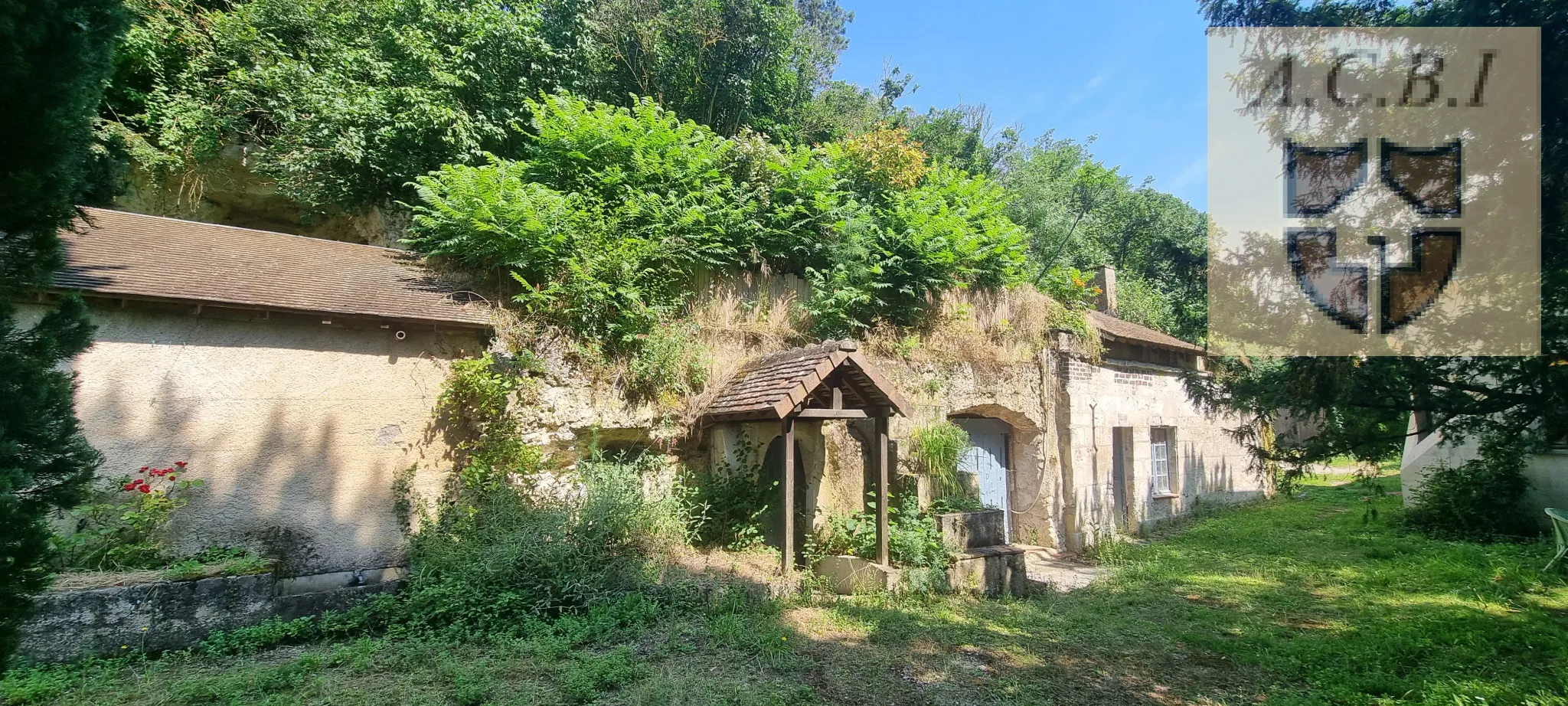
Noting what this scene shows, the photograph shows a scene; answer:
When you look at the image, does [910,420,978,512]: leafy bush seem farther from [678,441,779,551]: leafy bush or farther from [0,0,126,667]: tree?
[0,0,126,667]: tree

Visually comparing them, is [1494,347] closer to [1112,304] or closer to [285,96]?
[1112,304]

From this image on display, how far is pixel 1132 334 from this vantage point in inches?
475

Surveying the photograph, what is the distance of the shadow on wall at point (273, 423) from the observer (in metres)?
5.52

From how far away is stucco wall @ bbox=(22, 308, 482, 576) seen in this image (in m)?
5.52

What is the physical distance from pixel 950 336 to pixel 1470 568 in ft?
21.5

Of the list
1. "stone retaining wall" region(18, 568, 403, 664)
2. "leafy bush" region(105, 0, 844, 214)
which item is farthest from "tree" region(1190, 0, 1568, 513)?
"leafy bush" region(105, 0, 844, 214)

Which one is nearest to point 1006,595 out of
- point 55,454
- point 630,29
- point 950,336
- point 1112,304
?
point 950,336

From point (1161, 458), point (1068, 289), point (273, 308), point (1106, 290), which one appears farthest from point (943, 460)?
point (1106, 290)

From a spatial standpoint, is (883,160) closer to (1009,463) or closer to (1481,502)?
(1009,463)

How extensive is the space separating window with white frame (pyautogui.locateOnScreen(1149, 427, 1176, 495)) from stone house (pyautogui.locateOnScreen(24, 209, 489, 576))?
1168 centimetres

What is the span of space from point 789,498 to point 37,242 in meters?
5.38

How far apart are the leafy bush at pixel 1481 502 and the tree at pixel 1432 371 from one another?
3442 mm

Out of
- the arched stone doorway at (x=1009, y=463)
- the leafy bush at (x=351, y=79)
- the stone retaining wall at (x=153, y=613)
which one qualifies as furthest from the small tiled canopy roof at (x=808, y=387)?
the leafy bush at (x=351, y=79)

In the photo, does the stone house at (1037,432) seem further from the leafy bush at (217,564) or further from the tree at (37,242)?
the tree at (37,242)
